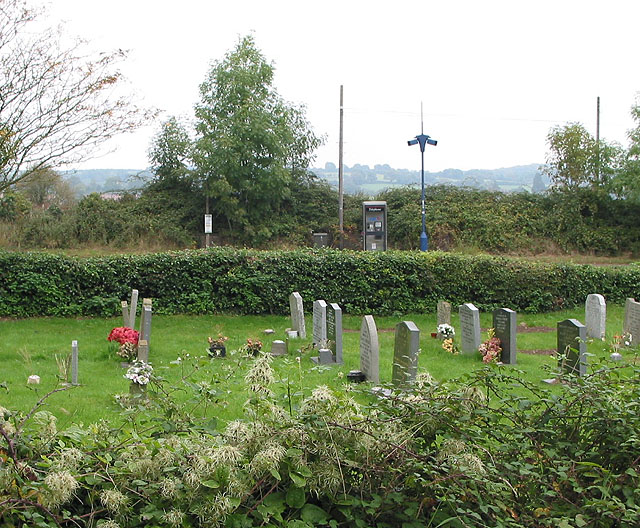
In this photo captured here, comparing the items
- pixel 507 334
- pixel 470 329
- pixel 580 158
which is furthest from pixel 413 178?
pixel 507 334

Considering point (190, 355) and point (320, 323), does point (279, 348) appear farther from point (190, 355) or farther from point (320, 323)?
point (190, 355)

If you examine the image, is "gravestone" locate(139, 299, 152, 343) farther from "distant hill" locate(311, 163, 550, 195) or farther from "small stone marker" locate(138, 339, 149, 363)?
"distant hill" locate(311, 163, 550, 195)

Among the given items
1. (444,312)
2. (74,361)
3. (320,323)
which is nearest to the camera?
(74,361)

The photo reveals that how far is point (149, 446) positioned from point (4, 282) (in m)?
13.7

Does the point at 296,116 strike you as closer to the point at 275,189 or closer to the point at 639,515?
the point at 275,189

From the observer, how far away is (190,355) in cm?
1195

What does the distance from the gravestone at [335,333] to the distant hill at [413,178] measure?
20668 millimetres

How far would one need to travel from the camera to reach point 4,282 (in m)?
15.5

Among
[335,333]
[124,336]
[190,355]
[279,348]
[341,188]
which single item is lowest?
[190,355]

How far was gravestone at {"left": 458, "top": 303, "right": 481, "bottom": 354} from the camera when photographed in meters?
12.3

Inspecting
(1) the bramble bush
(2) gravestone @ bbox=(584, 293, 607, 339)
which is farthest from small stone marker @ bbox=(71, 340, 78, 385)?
(2) gravestone @ bbox=(584, 293, 607, 339)

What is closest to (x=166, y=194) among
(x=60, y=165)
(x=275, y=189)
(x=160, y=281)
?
(x=275, y=189)

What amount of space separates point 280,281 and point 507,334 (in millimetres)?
6399

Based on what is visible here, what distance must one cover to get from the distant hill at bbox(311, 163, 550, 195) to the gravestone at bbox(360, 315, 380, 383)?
22.4 meters
